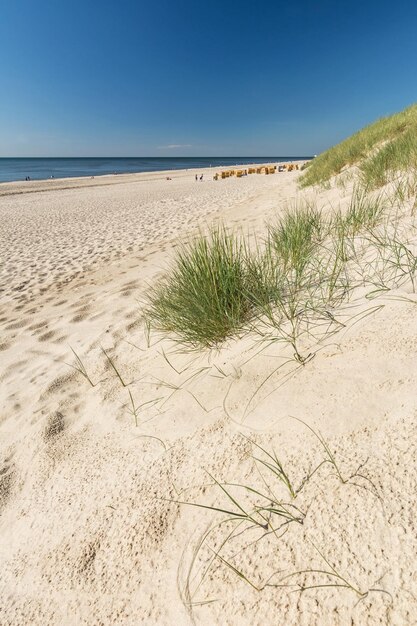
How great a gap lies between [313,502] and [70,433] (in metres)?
1.32

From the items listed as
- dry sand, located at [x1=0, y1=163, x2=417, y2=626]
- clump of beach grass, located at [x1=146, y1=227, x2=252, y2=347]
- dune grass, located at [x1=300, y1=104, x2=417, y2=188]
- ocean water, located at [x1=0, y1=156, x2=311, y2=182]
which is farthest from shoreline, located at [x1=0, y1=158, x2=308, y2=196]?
dry sand, located at [x1=0, y1=163, x2=417, y2=626]

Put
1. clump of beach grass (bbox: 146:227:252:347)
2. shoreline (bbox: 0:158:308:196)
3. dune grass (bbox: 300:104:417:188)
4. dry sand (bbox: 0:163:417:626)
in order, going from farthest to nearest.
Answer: shoreline (bbox: 0:158:308:196) < dune grass (bbox: 300:104:417:188) < clump of beach grass (bbox: 146:227:252:347) < dry sand (bbox: 0:163:417:626)

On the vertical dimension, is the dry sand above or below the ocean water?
below

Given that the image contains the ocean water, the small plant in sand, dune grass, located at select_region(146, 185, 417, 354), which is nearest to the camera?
dune grass, located at select_region(146, 185, 417, 354)

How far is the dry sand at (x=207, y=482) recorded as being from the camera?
80 cm

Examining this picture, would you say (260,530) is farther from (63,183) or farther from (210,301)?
(63,183)

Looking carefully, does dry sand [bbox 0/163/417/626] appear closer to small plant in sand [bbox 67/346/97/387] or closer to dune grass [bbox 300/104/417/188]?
small plant in sand [bbox 67/346/97/387]

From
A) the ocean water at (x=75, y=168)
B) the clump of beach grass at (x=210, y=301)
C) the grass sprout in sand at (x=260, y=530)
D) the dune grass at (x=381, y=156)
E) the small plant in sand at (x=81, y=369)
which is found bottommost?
the small plant in sand at (x=81, y=369)

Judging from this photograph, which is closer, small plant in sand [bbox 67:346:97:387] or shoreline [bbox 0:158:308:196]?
small plant in sand [bbox 67:346:97:387]

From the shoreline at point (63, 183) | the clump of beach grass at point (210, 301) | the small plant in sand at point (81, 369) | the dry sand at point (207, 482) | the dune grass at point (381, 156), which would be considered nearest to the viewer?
the dry sand at point (207, 482)

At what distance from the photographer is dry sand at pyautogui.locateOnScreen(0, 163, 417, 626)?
801 millimetres

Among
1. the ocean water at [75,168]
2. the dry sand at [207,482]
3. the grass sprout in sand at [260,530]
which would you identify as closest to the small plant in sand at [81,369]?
the dry sand at [207,482]

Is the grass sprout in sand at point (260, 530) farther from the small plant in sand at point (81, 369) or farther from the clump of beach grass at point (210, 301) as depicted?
the small plant in sand at point (81, 369)

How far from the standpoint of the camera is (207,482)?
115 cm
